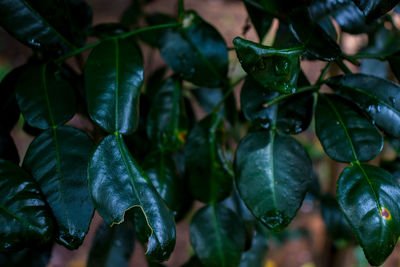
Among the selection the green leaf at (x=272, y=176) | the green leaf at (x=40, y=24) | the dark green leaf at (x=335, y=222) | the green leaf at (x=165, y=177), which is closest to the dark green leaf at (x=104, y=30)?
the green leaf at (x=40, y=24)

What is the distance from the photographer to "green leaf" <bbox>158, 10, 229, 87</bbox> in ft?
2.34

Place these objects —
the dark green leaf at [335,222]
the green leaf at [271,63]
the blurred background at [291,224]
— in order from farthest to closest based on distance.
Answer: the blurred background at [291,224] < the dark green leaf at [335,222] < the green leaf at [271,63]

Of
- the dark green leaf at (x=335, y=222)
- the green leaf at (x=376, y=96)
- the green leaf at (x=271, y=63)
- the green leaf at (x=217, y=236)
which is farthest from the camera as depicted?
the dark green leaf at (x=335, y=222)

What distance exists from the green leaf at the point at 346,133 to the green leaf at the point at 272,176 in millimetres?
49

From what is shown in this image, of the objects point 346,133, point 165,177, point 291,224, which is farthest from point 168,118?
point 291,224

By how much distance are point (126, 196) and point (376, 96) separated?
Result: 0.41 m

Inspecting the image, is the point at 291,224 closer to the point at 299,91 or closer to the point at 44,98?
the point at 299,91

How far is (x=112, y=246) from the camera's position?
86 cm

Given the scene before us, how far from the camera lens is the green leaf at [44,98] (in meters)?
0.60

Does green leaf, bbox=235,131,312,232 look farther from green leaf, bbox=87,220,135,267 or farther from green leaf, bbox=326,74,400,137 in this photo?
green leaf, bbox=87,220,135,267

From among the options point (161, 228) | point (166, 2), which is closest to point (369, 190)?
point (161, 228)

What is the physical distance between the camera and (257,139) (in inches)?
24.3

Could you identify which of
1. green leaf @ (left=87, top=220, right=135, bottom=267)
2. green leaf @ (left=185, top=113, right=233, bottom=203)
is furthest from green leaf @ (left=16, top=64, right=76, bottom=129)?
green leaf @ (left=87, top=220, right=135, bottom=267)

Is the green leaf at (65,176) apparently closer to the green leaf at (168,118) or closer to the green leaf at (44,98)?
the green leaf at (44,98)
